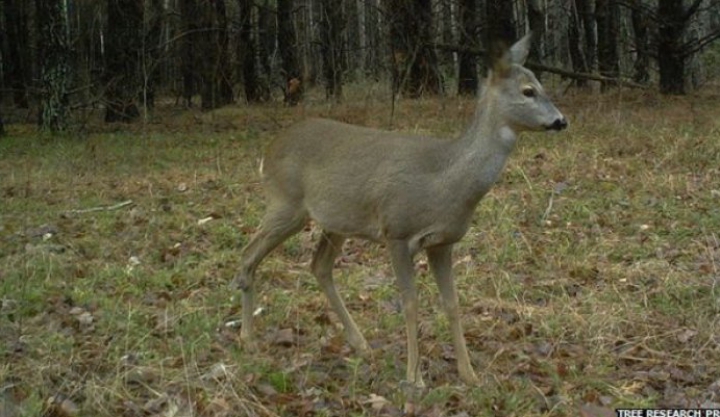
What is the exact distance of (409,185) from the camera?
5344mm

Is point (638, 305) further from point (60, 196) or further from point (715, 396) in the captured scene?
point (60, 196)

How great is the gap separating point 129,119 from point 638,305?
505 inches

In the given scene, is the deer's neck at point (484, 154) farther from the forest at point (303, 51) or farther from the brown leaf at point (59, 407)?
the forest at point (303, 51)

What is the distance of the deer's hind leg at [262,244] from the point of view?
19.7ft

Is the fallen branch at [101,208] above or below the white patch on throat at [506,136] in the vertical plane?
below

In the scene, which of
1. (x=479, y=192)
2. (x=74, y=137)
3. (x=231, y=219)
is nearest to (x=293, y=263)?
(x=231, y=219)

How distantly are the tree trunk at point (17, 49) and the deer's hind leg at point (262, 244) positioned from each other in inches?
796

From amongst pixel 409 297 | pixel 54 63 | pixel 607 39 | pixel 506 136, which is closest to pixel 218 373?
pixel 409 297

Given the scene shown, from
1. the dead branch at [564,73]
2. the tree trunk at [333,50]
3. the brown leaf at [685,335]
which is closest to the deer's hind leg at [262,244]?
the brown leaf at [685,335]

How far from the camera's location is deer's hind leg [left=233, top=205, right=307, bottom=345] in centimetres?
600

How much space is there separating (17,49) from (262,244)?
2344 cm

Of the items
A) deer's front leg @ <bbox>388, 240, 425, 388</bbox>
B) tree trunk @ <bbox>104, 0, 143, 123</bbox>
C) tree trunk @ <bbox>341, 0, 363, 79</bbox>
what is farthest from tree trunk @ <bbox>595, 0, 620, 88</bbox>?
deer's front leg @ <bbox>388, 240, 425, 388</bbox>

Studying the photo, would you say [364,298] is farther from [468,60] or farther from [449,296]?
[468,60]

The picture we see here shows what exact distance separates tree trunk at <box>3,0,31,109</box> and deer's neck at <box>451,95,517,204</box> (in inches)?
841
